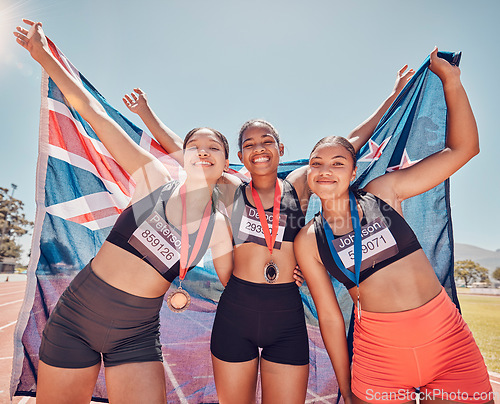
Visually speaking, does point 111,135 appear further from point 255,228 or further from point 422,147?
Result: point 422,147

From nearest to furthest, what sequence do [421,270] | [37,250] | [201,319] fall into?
[421,270], [37,250], [201,319]

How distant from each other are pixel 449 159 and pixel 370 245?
0.98 meters

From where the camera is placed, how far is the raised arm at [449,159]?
2303 millimetres

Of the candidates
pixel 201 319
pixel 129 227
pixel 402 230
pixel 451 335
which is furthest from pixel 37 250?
pixel 451 335

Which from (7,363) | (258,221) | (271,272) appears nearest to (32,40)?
(258,221)

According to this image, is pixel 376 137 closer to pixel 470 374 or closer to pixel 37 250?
pixel 470 374

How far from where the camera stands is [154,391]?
2047mm

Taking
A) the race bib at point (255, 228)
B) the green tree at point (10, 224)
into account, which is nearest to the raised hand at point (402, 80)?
the race bib at point (255, 228)

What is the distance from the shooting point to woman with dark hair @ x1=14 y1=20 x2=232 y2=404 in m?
2.03

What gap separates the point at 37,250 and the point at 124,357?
174cm

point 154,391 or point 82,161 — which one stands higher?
point 82,161

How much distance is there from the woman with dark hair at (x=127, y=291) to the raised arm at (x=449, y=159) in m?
1.46

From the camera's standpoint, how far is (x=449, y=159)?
2.33m

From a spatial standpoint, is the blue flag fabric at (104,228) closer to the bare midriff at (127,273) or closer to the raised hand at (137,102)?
the raised hand at (137,102)
